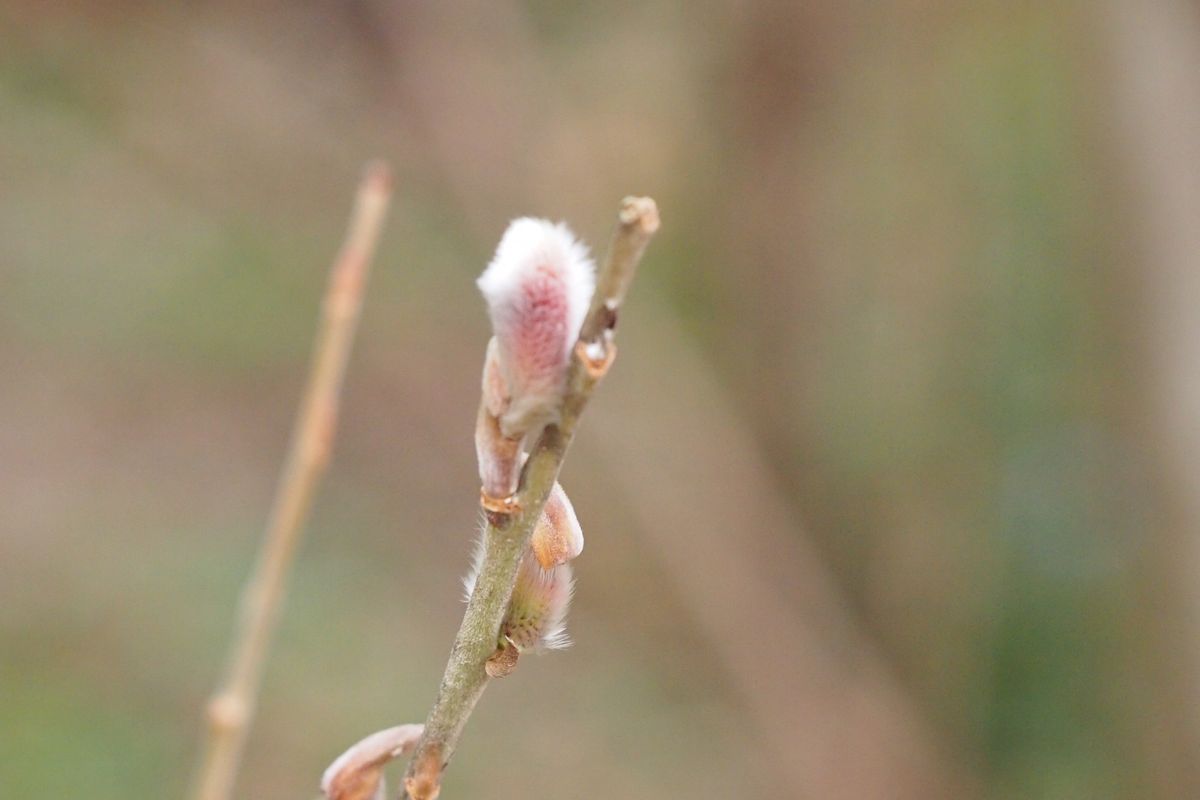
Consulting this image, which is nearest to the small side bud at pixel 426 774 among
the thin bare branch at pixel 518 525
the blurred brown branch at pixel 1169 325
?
the thin bare branch at pixel 518 525

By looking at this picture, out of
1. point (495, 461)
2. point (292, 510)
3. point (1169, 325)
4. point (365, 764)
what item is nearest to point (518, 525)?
point (495, 461)

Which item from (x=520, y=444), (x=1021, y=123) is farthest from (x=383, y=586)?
(x=520, y=444)

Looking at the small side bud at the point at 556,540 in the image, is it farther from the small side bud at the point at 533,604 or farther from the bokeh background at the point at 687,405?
the bokeh background at the point at 687,405

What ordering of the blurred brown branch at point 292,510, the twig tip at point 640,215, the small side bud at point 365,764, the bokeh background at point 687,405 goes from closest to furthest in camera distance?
the twig tip at point 640,215 → the small side bud at point 365,764 → the blurred brown branch at point 292,510 → the bokeh background at point 687,405

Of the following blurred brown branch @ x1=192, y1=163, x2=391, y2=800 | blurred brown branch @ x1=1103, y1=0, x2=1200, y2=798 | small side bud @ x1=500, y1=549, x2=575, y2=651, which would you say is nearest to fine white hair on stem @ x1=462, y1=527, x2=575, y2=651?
small side bud @ x1=500, y1=549, x2=575, y2=651

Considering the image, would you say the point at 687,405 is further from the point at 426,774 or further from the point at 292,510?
the point at 426,774

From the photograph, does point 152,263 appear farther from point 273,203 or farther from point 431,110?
point 431,110
